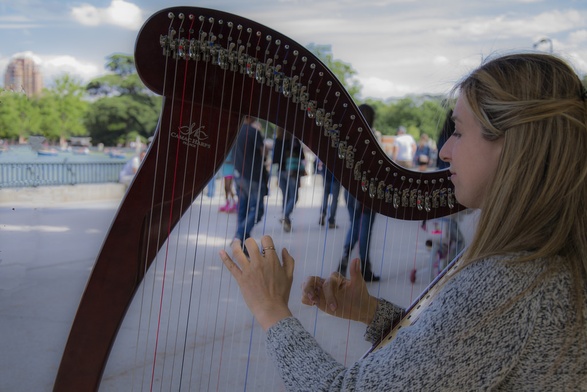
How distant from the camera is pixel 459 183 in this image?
993mm

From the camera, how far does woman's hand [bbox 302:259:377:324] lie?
4.46 ft

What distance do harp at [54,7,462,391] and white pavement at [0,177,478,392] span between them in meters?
0.16

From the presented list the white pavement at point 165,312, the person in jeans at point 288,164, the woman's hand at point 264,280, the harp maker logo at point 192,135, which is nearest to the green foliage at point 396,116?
the person in jeans at point 288,164

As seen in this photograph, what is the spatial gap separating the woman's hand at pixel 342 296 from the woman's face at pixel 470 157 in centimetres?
43

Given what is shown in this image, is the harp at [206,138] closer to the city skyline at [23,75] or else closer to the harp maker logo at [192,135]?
the harp maker logo at [192,135]

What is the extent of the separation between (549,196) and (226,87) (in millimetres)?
706

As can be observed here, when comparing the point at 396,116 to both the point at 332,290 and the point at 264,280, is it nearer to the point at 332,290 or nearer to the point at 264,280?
the point at 332,290

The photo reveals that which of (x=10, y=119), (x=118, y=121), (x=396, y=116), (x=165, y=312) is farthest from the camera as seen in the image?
(x=396, y=116)

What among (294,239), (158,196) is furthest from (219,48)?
(294,239)

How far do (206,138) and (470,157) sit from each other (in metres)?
0.61

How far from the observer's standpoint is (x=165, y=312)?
10.6 ft

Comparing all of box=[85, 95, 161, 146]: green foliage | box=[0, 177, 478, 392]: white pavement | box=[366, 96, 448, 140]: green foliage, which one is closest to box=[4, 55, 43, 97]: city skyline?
box=[0, 177, 478, 392]: white pavement

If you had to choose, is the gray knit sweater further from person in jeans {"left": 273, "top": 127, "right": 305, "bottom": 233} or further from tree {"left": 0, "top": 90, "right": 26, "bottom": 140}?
tree {"left": 0, "top": 90, "right": 26, "bottom": 140}

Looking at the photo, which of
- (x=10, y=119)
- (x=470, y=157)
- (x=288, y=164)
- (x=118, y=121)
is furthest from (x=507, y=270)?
(x=118, y=121)
